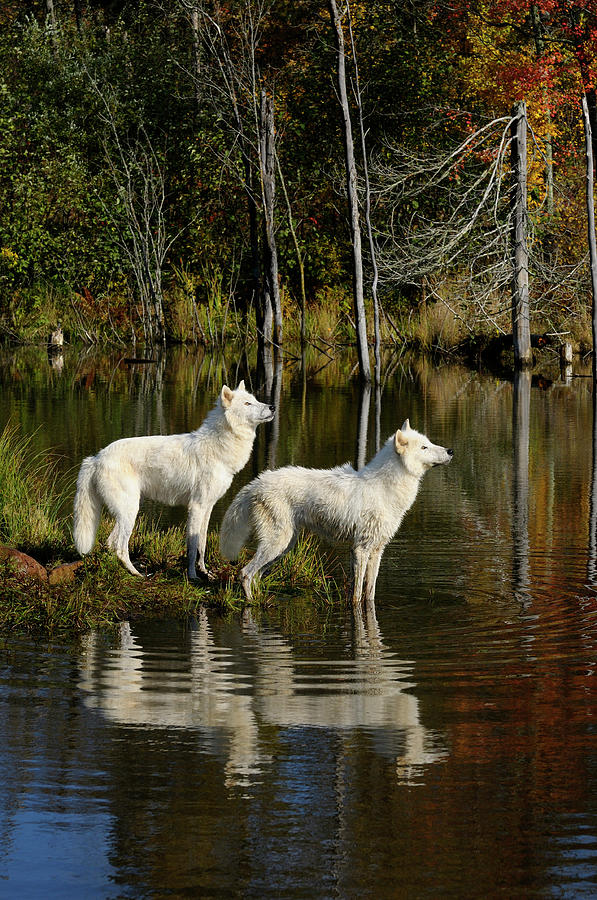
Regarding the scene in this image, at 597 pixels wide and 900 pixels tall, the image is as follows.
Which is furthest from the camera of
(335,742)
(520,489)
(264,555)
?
(520,489)

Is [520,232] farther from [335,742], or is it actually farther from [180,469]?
[335,742]

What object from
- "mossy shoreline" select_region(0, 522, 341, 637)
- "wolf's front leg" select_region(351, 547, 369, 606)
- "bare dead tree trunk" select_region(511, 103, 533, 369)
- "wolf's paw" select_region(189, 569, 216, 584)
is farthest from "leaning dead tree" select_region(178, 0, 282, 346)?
"wolf's front leg" select_region(351, 547, 369, 606)

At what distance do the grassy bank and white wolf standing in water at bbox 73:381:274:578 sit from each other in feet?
0.95

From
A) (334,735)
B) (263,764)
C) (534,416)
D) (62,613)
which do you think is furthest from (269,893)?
(534,416)

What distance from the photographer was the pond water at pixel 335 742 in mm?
5578

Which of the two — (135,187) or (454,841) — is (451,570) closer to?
(454,841)

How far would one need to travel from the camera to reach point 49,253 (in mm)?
42312

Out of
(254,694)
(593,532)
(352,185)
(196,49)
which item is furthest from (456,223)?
(254,694)

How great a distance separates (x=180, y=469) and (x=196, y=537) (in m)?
0.59

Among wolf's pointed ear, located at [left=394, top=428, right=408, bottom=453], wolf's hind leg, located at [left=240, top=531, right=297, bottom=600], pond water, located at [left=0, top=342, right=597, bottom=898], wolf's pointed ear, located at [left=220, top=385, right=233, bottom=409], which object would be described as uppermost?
wolf's pointed ear, located at [left=220, top=385, right=233, bottom=409]

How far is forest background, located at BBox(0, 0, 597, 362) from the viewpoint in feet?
129

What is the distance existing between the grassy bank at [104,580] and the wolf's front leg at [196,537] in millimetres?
135

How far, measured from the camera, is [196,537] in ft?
35.9

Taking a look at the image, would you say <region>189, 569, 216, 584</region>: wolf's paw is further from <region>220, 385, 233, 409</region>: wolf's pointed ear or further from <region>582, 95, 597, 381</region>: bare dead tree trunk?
<region>582, 95, 597, 381</region>: bare dead tree trunk
